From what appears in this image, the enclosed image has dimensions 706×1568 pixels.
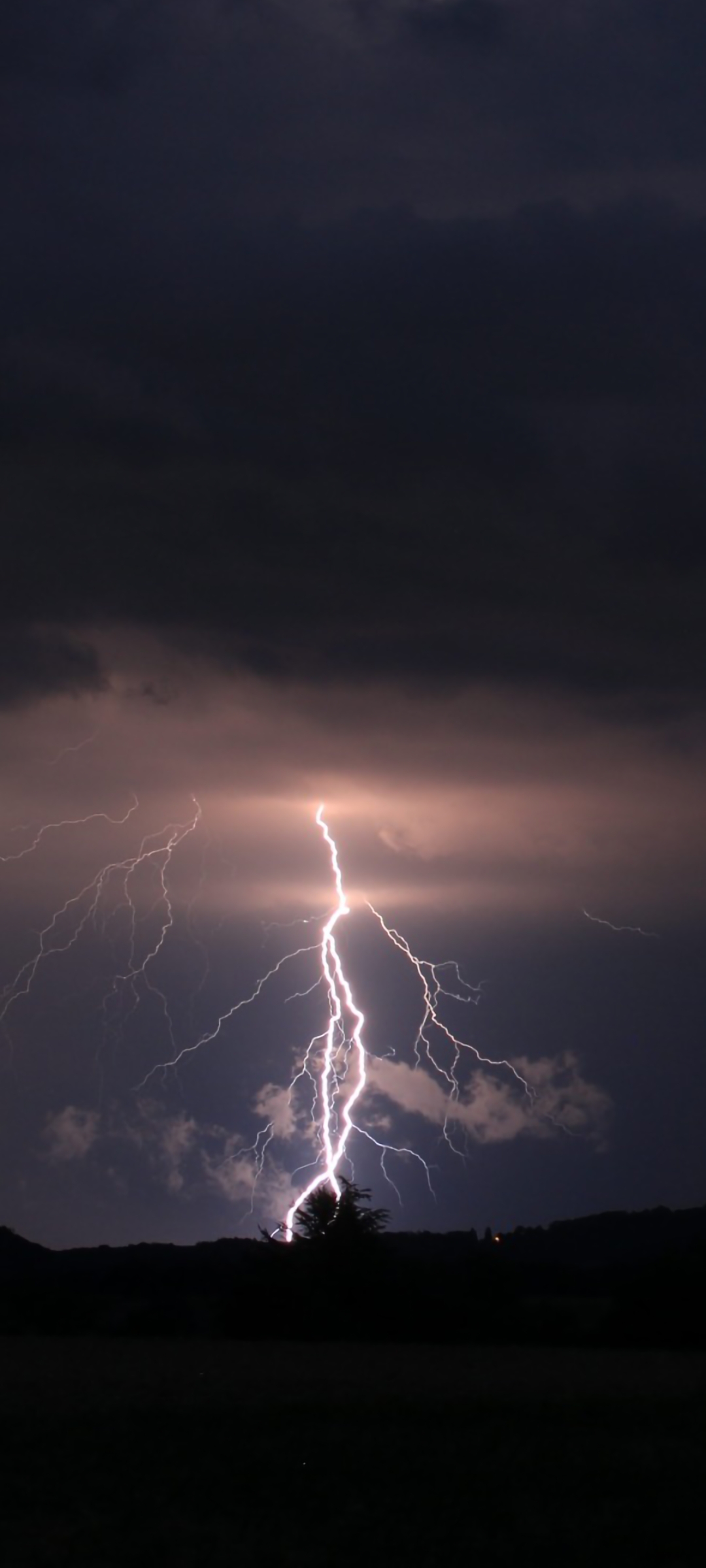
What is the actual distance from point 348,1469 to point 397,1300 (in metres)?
13.8

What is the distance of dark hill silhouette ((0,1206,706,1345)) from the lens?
2938 centimetres

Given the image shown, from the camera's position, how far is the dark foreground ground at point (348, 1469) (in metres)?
14.8

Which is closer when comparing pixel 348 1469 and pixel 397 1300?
pixel 348 1469

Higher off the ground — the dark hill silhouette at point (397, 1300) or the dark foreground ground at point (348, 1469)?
the dark hill silhouette at point (397, 1300)

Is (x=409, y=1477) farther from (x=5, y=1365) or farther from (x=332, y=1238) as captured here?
(x=332, y=1238)

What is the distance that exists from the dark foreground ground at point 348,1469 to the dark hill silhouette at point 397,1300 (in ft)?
27.6

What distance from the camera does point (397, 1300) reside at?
3005cm

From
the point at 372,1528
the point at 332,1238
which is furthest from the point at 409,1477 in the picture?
the point at 332,1238

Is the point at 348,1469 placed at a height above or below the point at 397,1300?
below

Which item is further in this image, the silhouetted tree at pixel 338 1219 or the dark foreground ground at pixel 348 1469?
the silhouetted tree at pixel 338 1219

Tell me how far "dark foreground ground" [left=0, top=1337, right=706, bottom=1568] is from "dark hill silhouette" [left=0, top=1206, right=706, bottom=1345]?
8.42 metres

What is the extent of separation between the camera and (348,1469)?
54.0 feet

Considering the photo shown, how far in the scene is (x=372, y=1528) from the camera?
15.1 meters

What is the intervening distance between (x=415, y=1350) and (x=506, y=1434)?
8.58 meters
